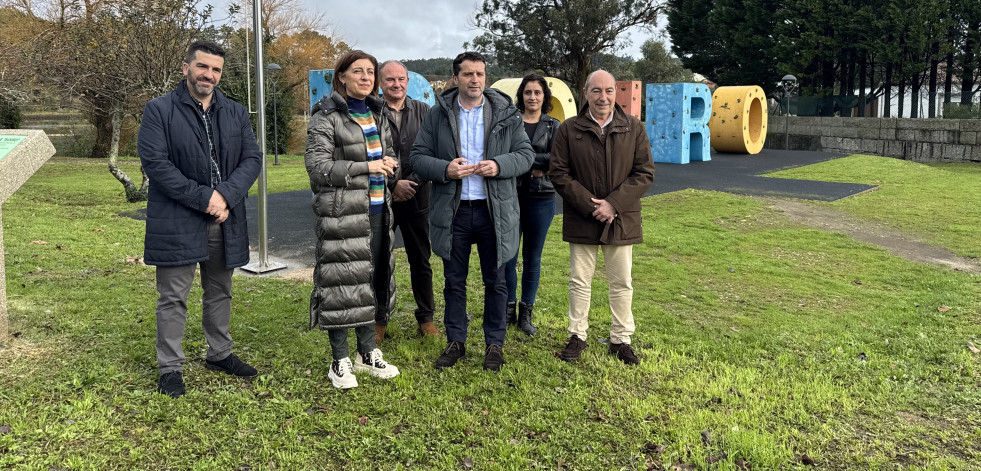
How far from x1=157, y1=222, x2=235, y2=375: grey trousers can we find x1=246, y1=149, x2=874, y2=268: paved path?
129 inches

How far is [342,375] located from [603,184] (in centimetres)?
194

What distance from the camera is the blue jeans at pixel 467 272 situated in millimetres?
4262

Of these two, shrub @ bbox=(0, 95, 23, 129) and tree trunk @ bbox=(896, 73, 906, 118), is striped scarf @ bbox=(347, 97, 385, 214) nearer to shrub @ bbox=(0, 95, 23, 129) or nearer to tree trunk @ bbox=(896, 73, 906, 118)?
shrub @ bbox=(0, 95, 23, 129)

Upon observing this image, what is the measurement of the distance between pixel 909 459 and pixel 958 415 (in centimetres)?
74

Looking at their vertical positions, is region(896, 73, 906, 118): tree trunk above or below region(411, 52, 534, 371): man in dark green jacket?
above

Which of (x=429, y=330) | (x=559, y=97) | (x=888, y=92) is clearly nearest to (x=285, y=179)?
(x=559, y=97)

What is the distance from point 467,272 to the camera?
432cm

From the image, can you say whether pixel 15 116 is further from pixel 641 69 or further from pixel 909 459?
pixel 641 69

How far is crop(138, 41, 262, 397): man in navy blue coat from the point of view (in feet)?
12.3

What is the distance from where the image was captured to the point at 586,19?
33156mm

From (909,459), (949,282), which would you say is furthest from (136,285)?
(949,282)

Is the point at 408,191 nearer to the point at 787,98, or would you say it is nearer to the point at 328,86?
the point at 328,86

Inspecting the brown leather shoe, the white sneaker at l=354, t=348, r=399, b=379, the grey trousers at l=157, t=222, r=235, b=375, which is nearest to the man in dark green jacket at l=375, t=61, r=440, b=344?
the brown leather shoe

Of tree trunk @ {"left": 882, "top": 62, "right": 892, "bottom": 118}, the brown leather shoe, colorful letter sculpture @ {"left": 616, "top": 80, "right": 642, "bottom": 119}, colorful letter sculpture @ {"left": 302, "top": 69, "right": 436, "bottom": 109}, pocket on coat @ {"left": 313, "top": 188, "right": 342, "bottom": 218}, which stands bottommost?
the brown leather shoe
